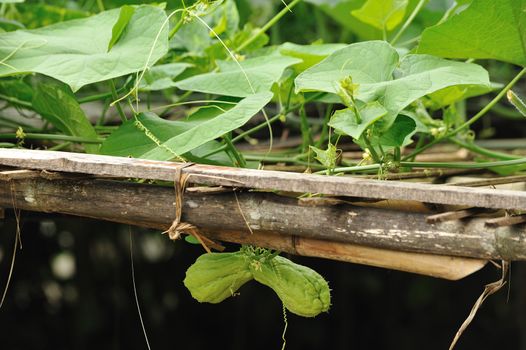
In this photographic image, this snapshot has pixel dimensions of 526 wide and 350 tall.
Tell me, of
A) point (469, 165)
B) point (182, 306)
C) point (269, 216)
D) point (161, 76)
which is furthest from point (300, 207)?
point (182, 306)

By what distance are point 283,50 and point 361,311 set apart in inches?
76.1

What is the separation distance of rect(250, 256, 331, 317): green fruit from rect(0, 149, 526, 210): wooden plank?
0.59 ft

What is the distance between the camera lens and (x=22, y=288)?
2.82 meters

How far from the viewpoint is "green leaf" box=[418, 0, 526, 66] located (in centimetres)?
107

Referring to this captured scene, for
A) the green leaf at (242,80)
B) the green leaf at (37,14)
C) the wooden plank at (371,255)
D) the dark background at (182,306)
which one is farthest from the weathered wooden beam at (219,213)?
the dark background at (182,306)

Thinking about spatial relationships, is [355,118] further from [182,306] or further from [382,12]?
[182,306]

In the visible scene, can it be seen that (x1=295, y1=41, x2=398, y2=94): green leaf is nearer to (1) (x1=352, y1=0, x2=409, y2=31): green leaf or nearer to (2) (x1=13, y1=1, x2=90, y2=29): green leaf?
(1) (x1=352, y1=0, x2=409, y2=31): green leaf

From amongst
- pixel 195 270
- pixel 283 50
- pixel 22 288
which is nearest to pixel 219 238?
pixel 195 270

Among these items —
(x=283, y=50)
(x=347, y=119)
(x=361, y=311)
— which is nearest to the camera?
(x=347, y=119)

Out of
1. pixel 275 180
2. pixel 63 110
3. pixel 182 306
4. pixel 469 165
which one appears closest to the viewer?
pixel 275 180

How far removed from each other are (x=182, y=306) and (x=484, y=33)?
2.08 m

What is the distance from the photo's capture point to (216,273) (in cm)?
103

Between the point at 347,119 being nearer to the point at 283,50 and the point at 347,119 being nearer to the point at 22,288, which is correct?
the point at 283,50

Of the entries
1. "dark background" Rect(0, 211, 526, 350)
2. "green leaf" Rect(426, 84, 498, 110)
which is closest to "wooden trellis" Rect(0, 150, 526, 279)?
"green leaf" Rect(426, 84, 498, 110)
